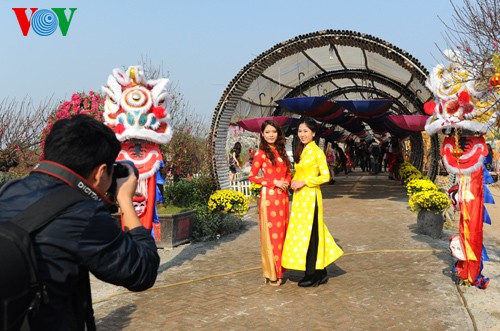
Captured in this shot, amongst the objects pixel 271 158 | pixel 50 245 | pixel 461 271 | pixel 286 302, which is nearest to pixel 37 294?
pixel 50 245

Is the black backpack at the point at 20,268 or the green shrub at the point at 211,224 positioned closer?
the black backpack at the point at 20,268

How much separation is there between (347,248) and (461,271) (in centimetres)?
243

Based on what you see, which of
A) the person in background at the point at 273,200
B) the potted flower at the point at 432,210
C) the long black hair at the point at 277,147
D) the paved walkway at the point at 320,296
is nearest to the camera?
the paved walkway at the point at 320,296

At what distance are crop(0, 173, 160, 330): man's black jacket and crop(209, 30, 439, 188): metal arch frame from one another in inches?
425

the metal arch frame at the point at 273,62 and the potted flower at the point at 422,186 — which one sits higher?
the metal arch frame at the point at 273,62

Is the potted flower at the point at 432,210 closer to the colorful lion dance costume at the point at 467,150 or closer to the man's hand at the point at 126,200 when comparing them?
the colorful lion dance costume at the point at 467,150

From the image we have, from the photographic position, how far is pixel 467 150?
18.1ft

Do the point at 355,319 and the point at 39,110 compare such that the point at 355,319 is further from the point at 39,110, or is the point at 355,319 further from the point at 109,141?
the point at 39,110

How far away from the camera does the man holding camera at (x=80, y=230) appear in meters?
1.67

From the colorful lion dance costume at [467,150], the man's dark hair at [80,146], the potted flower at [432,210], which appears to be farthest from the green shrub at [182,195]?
the man's dark hair at [80,146]

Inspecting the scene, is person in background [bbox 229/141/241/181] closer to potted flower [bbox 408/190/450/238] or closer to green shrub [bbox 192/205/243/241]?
green shrub [bbox 192/205/243/241]

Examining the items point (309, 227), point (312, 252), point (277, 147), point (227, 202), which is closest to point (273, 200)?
point (309, 227)

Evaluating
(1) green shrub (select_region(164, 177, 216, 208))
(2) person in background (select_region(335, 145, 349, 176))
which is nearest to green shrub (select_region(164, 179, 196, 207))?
(1) green shrub (select_region(164, 177, 216, 208))

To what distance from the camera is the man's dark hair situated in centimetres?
180
